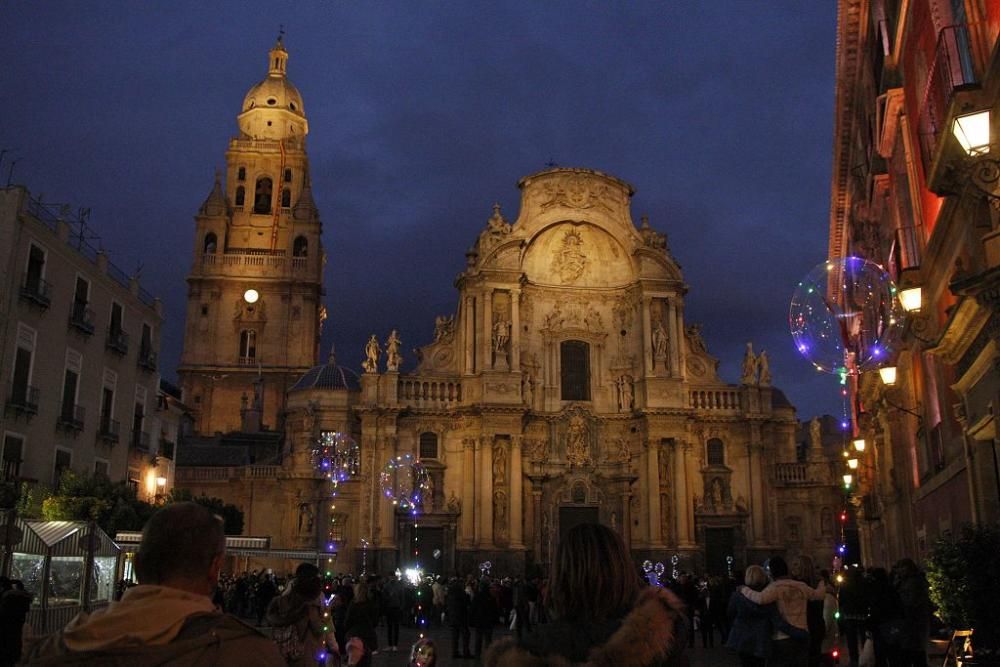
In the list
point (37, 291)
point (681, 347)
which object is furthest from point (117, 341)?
point (681, 347)

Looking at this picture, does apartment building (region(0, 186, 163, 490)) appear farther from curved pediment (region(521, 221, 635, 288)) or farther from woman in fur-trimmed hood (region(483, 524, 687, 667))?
woman in fur-trimmed hood (region(483, 524, 687, 667))

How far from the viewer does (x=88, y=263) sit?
90.9 ft

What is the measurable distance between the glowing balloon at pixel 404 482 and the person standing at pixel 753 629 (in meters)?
29.8

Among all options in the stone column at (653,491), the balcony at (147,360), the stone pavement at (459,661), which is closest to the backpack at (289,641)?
the stone pavement at (459,661)

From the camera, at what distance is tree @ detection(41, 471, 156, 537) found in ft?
78.4

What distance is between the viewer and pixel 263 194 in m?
66.6

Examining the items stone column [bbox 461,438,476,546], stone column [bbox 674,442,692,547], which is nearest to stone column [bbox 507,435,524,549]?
stone column [bbox 461,438,476,546]

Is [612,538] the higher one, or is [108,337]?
[108,337]

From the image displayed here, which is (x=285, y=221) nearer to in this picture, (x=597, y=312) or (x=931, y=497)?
Answer: (x=597, y=312)

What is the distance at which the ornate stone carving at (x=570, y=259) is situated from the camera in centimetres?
4172

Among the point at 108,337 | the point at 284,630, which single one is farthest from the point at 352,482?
the point at 284,630

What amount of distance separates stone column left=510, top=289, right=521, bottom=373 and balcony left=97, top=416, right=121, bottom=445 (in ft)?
53.9

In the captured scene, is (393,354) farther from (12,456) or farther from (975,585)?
(975,585)

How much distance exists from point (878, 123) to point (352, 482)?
26020mm
